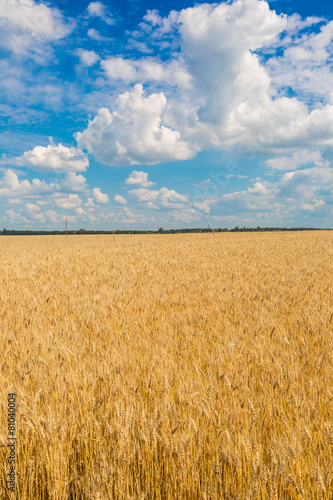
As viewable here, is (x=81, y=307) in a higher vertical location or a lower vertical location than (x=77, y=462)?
higher

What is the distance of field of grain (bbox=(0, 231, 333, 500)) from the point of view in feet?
5.21

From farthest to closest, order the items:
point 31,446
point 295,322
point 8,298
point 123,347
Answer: point 8,298, point 295,322, point 123,347, point 31,446

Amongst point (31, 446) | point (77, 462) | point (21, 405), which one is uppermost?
point (21, 405)

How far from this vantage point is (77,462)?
1885 mm

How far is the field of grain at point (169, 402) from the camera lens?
62.6 inches

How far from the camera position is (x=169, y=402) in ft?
6.48

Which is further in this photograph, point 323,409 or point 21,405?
point 323,409

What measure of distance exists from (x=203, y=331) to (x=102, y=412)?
1.79 meters

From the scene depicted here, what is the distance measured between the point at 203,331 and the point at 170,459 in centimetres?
202

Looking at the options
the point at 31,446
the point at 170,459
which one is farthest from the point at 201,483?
the point at 31,446

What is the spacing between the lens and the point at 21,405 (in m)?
2.02

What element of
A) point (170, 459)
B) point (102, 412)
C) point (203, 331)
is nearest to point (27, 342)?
point (102, 412)

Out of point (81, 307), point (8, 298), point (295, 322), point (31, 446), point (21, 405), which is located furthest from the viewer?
point (8, 298)

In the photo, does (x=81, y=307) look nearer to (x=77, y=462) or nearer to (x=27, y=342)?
(x=27, y=342)
